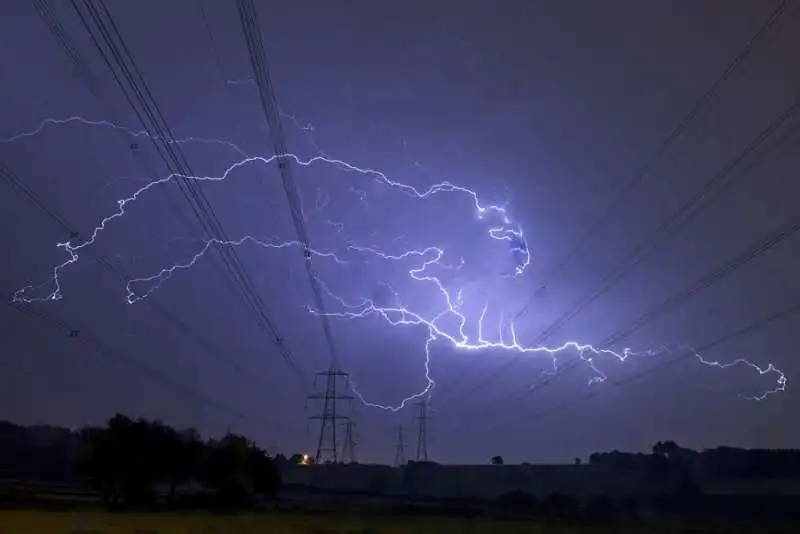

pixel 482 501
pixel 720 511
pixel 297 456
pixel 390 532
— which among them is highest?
pixel 297 456

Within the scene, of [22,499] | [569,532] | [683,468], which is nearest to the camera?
[569,532]

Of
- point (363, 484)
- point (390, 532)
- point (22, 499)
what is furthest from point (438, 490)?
point (390, 532)

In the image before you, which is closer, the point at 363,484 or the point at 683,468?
the point at 683,468

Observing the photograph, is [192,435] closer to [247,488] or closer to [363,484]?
[247,488]

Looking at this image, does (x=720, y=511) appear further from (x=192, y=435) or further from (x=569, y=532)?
(x=192, y=435)

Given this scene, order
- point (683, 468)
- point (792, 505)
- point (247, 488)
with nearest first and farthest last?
point (792, 505), point (247, 488), point (683, 468)

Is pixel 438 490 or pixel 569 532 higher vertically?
pixel 438 490
